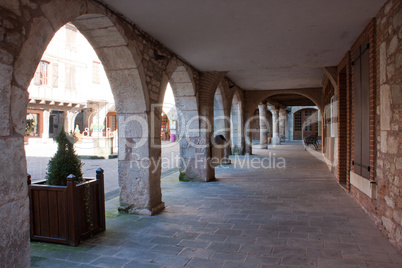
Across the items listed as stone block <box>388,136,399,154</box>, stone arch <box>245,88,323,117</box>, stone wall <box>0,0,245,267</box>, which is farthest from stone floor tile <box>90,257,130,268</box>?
stone arch <box>245,88,323,117</box>

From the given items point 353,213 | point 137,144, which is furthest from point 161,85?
point 353,213

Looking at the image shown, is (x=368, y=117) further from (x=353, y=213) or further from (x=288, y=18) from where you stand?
(x=288, y=18)

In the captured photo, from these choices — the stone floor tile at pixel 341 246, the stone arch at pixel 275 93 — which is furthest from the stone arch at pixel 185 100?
the stone arch at pixel 275 93

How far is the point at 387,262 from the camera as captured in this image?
2484 mm

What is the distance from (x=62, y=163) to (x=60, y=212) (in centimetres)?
47

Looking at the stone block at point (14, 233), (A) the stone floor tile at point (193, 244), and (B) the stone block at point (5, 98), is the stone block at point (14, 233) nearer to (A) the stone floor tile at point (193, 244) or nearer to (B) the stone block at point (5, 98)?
(B) the stone block at point (5, 98)

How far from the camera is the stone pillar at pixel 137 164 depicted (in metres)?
3.89

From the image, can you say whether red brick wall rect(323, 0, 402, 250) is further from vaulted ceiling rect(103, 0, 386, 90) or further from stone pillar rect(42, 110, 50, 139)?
stone pillar rect(42, 110, 50, 139)

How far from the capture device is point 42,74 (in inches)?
676

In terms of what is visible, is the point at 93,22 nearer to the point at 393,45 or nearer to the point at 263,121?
the point at 393,45

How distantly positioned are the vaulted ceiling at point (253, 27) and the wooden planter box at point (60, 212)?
1835 mm

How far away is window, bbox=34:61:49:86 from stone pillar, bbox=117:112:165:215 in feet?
50.0

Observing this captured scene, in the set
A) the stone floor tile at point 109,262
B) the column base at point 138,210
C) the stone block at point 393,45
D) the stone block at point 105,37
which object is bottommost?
the stone floor tile at point 109,262

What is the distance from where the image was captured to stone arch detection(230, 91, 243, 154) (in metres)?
10.9
